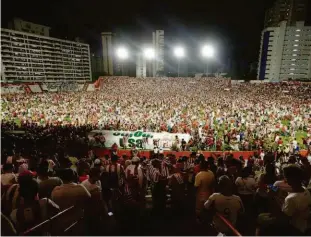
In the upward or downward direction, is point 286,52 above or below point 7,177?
above

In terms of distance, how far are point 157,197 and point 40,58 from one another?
97465mm

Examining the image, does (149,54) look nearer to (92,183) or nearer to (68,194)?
(92,183)

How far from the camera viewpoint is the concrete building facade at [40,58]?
248 ft

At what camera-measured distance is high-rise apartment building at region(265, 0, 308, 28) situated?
101250mm

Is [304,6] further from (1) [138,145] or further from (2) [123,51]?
(1) [138,145]

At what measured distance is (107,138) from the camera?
16.6 meters

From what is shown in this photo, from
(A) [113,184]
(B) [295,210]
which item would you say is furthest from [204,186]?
(A) [113,184]

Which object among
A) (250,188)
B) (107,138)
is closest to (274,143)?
(107,138)

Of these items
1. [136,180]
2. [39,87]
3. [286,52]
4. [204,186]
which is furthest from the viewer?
[286,52]

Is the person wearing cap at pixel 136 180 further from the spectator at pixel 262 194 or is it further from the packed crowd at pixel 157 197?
the spectator at pixel 262 194

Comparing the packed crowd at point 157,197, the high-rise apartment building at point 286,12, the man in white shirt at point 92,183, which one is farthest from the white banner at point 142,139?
the high-rise apartment building at point 286,12

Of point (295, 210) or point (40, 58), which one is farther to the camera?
point (40, 58)

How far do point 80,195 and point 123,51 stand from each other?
64.7 metres

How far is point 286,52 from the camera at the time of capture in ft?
316
